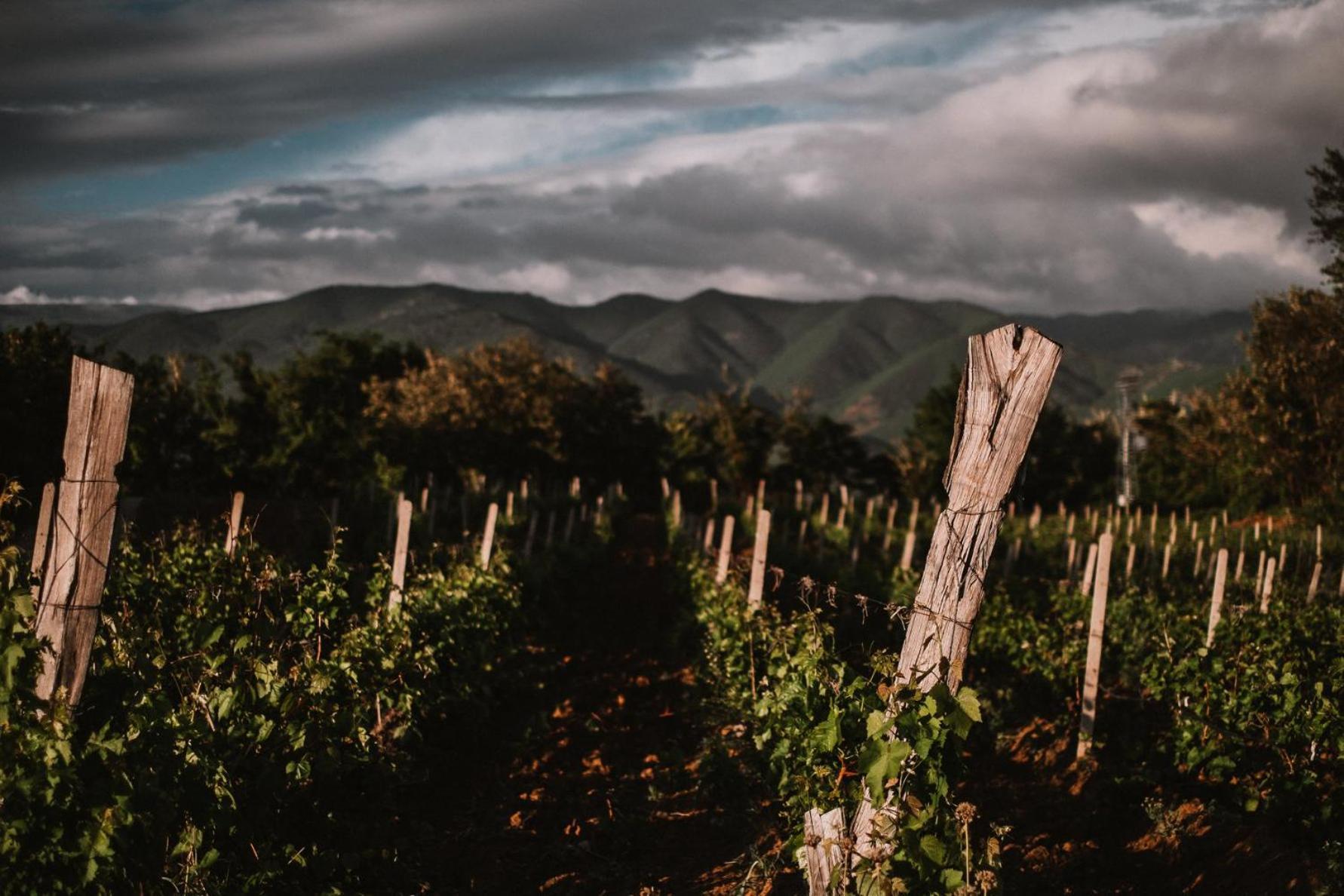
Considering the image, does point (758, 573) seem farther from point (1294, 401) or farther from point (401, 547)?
point (1294, 401)

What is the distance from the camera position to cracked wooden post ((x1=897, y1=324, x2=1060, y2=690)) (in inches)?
152

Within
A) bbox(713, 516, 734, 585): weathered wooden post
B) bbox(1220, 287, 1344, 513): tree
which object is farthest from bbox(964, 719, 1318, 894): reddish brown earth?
bbox(1220, 287, 1344, 513): tree

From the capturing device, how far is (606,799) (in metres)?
7.90

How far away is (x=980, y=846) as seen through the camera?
5496 millimetres

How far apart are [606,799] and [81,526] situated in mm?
4956

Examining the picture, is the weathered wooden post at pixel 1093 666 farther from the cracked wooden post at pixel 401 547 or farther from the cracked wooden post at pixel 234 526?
the cracked wooden post at pixel 234 526

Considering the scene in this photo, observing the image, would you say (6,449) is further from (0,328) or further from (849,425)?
(849,425)

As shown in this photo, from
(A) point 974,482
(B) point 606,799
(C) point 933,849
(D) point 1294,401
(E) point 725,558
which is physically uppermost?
(D) point 1294,401

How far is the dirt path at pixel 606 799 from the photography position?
21.2 feet

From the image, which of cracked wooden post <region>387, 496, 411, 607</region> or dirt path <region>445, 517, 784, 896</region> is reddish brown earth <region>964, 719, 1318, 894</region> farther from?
cracked wooden post <region>387, 496, 411, 607</region>

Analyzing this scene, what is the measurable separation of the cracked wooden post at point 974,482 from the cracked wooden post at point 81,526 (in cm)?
315

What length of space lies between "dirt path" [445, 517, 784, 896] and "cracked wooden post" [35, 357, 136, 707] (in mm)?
3079

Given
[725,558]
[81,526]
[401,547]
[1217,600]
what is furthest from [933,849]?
[725,558]

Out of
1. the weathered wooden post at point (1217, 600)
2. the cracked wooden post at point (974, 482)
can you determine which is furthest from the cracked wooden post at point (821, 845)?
the weathered wooden post at point (1217, 600)
